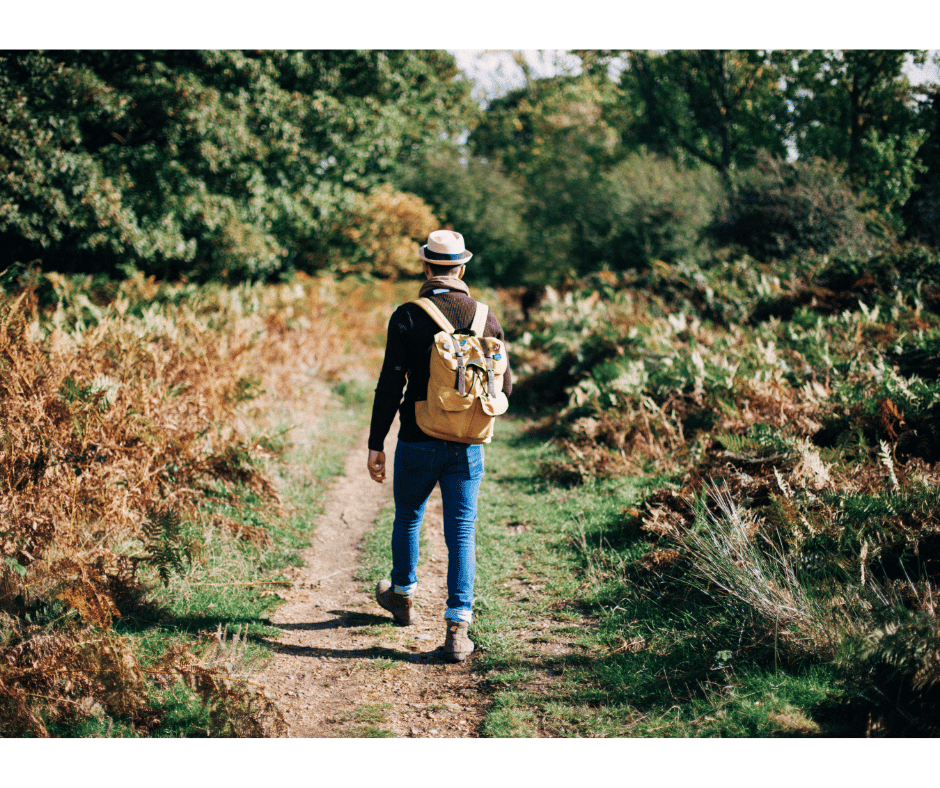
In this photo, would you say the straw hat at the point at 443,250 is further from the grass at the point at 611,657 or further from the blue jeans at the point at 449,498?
the grass at the point at 611,657

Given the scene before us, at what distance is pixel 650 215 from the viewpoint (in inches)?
652

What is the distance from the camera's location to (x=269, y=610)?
4.12 m

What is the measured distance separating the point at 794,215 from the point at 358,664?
42.2 ft

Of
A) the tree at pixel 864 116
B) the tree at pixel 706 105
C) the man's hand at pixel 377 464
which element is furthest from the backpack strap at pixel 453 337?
the tree at pixel 706 105

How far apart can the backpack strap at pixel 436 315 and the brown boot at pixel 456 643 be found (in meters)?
1.58

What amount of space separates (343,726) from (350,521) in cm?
279

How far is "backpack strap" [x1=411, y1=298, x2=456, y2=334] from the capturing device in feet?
11.1

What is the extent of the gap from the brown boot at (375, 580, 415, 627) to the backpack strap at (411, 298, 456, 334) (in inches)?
61.8

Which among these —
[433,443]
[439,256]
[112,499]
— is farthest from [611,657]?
[112,499]

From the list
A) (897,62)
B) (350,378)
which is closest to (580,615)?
(350,378)

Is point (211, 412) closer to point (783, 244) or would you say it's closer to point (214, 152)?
point (214, 152)

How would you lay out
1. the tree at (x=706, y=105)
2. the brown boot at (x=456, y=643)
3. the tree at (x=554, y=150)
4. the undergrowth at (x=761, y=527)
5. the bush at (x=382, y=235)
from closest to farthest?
the undergrowth at (x=761, y=527) → the brown boot at (x=456, y=643) → the bush at (x=382, y=235) → the tree at (x=554, y=150) → the tree at (x=706, y=105)

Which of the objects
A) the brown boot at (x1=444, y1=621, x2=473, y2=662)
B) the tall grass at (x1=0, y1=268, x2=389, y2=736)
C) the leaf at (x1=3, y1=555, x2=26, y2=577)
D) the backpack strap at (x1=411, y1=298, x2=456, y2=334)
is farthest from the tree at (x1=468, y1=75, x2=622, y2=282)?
the leaf at (x1=3, y1=555, x2=26, y2=577)

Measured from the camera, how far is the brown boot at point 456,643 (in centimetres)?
357
